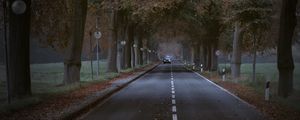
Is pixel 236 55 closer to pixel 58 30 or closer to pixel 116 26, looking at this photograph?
pixel 116 26

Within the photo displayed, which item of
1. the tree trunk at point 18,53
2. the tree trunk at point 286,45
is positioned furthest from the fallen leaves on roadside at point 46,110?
the tree trunk at point 286,45

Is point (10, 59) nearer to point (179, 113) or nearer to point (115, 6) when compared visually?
point (179, 113)

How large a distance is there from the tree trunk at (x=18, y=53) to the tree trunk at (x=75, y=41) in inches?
430

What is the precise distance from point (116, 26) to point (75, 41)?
1792cm

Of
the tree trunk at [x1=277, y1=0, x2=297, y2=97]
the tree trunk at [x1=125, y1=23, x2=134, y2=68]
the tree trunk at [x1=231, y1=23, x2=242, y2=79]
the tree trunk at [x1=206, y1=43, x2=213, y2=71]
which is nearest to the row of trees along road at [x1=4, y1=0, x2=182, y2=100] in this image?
the tree trunk at [x1=231, y1=23, x2=242, y2=79]

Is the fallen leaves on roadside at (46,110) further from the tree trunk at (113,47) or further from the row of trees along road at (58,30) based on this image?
the tree trunk at (113,47)

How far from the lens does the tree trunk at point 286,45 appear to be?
1955 centimetres

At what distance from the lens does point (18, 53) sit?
57.8 feet

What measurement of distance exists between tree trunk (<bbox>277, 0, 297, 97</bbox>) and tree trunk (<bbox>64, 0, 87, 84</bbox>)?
12865 millimetres

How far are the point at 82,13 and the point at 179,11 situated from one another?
20135 millimetres

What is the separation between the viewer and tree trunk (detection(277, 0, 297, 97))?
1955 centimetres

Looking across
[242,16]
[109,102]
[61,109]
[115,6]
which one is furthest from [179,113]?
[115,6]

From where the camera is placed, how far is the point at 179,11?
159ft

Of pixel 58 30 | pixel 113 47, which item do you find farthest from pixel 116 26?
pixel 58 30
